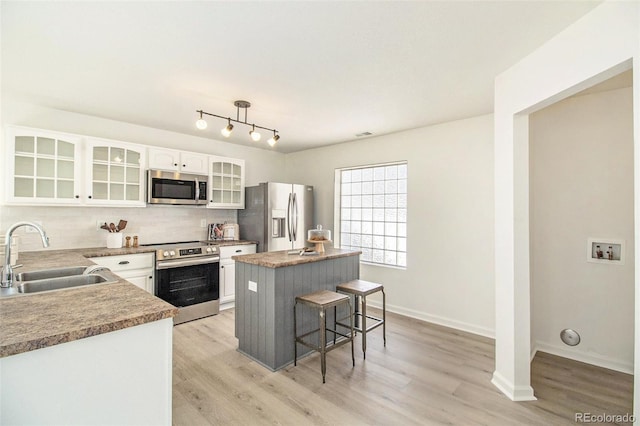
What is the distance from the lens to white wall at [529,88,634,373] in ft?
8.79

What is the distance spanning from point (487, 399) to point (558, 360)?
1206 millimetres

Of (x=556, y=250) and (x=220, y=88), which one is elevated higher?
(x=220, y=88)

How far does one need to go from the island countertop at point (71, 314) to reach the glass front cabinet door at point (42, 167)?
7.13 ft

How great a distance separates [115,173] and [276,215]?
213cm

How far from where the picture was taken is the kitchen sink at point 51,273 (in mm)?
2207

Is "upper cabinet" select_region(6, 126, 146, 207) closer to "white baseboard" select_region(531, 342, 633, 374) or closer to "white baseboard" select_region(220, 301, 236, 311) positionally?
"white baseboard" select_region(220, 301, 236, 311)

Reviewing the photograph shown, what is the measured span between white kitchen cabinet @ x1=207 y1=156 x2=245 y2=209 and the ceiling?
1.22 metres

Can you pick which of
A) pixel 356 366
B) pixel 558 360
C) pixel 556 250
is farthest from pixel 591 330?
pixel 356 366

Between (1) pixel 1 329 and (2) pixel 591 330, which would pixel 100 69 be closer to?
(1) pixel 1 329

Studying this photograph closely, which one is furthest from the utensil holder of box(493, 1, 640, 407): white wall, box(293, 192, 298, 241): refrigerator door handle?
box(493, 1, 640, 407): white wall

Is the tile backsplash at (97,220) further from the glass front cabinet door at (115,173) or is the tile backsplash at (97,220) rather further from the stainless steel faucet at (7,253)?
the stainless steel faucet at (7,253)

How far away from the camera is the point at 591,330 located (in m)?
2.83

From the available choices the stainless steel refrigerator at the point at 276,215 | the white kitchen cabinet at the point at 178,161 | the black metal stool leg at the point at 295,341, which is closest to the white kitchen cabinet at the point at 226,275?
the stainless steel refrigerator at the point at 276,215

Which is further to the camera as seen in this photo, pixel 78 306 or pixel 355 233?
pixel 355 233
